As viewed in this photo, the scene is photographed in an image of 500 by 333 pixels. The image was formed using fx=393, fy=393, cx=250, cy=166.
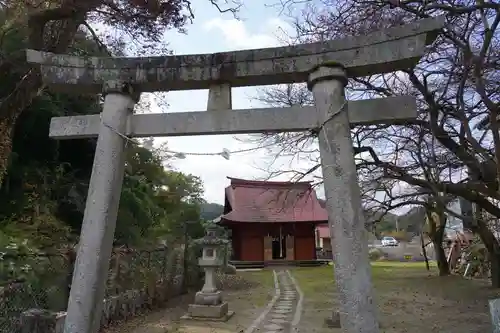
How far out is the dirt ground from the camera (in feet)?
27.3

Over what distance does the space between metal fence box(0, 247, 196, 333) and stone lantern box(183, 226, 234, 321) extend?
159cm

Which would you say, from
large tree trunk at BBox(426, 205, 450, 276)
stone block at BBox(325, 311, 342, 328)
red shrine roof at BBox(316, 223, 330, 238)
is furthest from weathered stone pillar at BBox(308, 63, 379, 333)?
red shrine roof at BBox(316, 223, 330, 238)

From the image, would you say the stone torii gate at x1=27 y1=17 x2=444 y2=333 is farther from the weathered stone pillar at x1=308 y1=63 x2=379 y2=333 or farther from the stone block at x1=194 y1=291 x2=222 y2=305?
the stone block at x1=194 y1=291 x2=222 y2=305

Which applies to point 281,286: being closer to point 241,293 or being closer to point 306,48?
point 241,293

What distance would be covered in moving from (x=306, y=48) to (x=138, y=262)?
7.88 m

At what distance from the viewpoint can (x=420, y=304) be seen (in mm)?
11719

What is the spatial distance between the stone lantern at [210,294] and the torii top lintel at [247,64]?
676 cm

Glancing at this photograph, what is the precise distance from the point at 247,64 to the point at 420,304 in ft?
34.3

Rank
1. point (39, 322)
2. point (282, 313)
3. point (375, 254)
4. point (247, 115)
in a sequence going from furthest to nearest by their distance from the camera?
point (375, 254) → point (282, 313) → point (39, 322) → point (247, 115)

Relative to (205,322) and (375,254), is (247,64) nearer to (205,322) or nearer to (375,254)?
(205,322)

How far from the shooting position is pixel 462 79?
24.2 ft

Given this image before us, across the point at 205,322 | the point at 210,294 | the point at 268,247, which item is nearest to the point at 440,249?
the point at 268,247

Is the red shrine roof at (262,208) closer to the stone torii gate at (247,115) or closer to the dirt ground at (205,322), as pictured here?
the dirt ground at (205,322)

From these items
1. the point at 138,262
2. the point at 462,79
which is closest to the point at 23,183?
the point at 138,262
